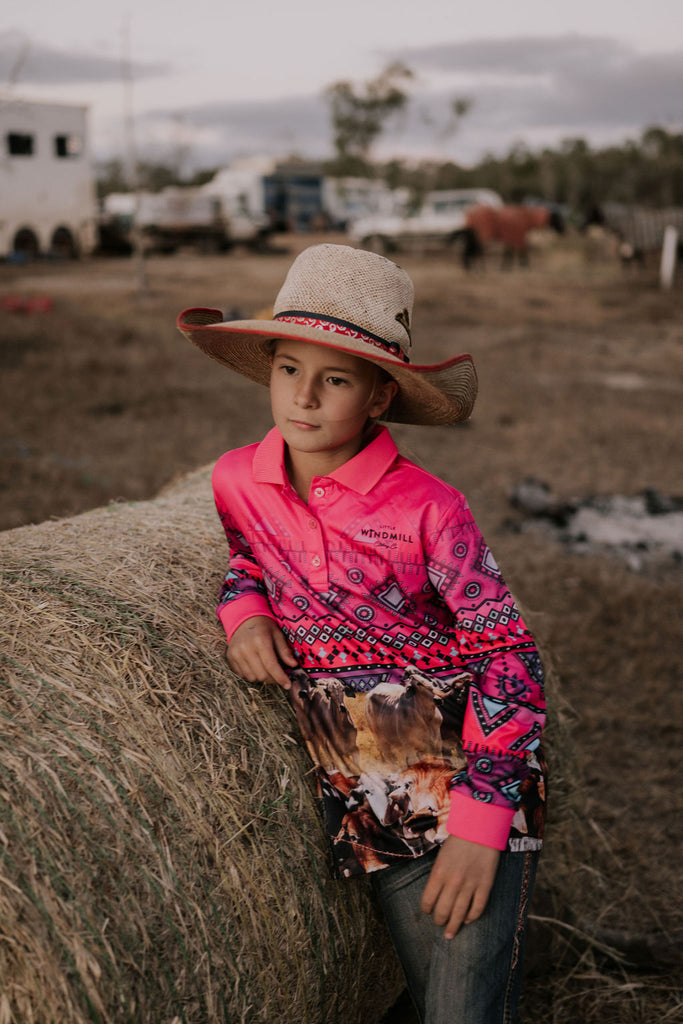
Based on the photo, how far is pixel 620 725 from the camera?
4.19 m

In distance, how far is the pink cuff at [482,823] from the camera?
1861mm

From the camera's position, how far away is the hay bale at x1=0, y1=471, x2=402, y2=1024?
1.64 m

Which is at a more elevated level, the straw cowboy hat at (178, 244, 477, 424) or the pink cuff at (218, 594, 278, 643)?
the straw cowboy hat at (178, 244, 477, 424)

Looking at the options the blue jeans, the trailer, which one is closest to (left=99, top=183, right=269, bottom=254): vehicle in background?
the trailer

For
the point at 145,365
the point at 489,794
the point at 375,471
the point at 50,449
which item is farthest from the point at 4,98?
the point at 489,794

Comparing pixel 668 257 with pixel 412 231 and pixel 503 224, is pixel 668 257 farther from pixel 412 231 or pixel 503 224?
pixel 412 231

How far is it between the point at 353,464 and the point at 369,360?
0.78 feet

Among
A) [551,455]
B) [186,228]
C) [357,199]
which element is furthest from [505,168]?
[551,455]

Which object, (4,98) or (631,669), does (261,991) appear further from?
(4,98)

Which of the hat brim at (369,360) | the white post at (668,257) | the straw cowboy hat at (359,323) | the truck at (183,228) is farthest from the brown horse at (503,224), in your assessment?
the straw cowboy hat at (359,323)

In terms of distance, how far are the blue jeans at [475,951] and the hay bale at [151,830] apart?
0.60 feet

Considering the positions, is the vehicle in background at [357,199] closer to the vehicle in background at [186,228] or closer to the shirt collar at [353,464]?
the vehicle in background at [186,228]

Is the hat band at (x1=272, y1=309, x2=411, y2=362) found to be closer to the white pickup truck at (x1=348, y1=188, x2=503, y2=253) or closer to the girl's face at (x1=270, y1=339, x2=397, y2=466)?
the girl's face at (x1=270, y1=339, x2=397, y2=466)

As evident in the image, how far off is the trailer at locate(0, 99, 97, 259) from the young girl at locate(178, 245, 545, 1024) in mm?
27398
